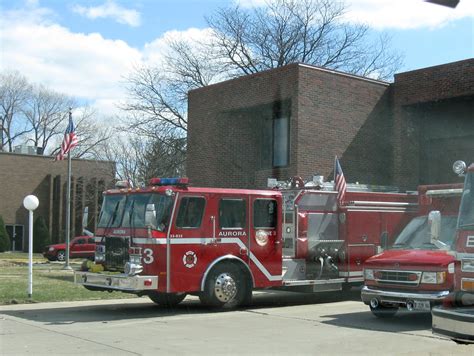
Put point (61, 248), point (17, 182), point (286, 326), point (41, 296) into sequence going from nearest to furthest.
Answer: point (286, 326) → point (41, 296) → point (61, 248) → point (17, 182)

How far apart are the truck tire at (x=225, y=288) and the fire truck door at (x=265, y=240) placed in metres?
0.35

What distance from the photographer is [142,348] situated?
27.9ft

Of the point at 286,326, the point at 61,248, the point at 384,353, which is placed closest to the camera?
the point at 384,353

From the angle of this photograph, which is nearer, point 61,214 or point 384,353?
point 384,353

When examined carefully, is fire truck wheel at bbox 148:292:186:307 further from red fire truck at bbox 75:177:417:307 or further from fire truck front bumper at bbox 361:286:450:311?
fire truck front bumper at bbox 361:286:450:311

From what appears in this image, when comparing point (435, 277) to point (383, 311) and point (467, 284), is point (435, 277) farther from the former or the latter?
point (467, 284)

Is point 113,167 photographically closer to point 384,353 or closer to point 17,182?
point 17,182

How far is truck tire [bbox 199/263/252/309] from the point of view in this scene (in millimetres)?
12227

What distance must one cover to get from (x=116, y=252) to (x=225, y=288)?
7.24ft

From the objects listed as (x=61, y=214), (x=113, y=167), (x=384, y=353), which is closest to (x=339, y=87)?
(x=384, y=353)

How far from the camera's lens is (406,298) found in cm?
1042

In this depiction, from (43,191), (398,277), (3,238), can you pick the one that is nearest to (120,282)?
(398,277)

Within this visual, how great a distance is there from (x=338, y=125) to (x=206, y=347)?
13849mm

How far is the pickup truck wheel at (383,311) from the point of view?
1113 centimetres
